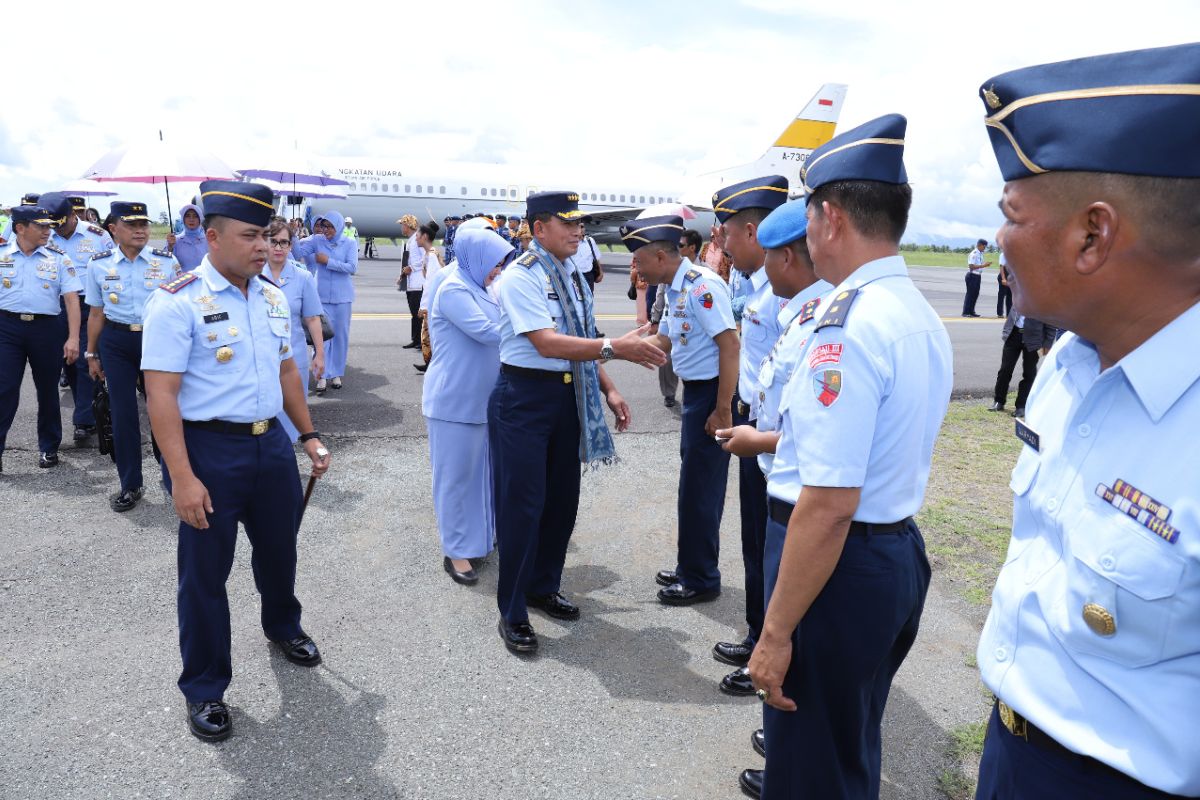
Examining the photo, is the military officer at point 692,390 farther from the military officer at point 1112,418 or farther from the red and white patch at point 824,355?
the military officer at point 1112,418

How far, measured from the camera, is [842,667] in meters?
1.93

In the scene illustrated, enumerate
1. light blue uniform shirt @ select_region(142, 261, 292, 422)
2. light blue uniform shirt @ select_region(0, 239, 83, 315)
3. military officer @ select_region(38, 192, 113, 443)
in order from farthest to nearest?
1. military officer @ select_region(38, 192, 113, 443)
2. light blue uniform shirt @ select_region(0, 239, 83, 315)
3. light blue uniform shirt @ select_region(142, 261, 292, 422)

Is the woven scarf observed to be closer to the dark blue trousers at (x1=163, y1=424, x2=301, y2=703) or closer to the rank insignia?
the dark blue trousers at (x1=163, y1=424, x2=301, y2=703)

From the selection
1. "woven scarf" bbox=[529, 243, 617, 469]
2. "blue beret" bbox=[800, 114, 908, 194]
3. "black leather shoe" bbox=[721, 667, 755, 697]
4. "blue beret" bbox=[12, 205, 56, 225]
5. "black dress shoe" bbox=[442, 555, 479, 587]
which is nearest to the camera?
"blue beret" bbox=[800, 114, 908, 194]

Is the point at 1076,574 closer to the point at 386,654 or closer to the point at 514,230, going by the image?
the point at 386,654

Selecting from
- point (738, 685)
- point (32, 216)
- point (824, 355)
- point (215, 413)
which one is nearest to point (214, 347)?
point (215, 413)

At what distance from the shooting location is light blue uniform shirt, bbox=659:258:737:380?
12.6ft

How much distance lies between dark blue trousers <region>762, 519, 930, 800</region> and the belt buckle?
48cm

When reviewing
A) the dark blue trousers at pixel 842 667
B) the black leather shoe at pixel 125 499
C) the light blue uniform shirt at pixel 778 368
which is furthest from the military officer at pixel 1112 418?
the black leather shoe at pixel 125 499

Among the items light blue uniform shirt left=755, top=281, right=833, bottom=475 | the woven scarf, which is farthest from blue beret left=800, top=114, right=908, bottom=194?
the woven scarf

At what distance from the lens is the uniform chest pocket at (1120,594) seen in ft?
3.73

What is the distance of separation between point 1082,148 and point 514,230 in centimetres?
1431

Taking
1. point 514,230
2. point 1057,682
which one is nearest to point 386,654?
point 1057,682

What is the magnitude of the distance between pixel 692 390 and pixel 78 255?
6718mm
